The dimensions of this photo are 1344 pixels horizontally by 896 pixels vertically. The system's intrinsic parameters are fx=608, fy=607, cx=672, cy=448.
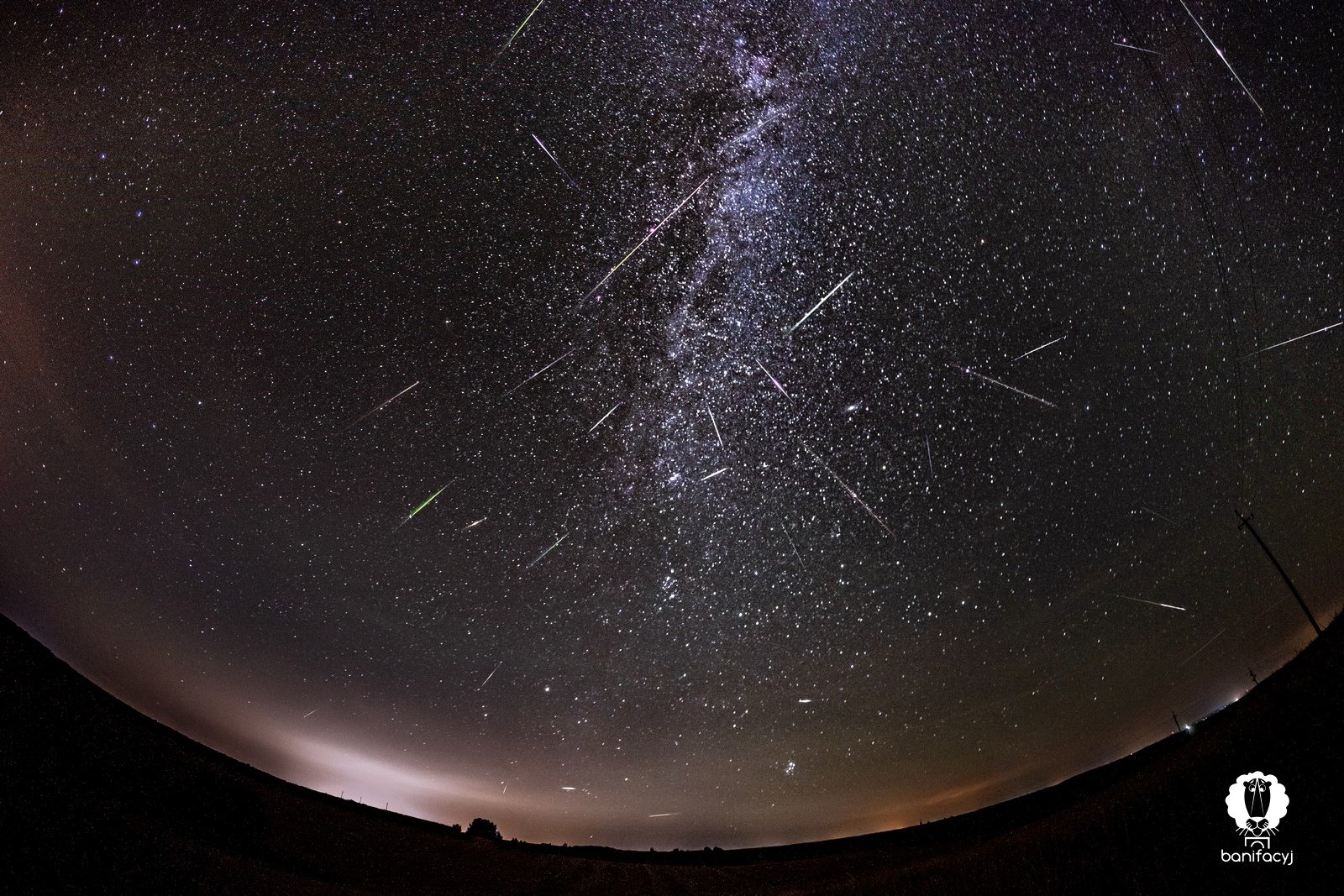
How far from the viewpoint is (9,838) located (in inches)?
319

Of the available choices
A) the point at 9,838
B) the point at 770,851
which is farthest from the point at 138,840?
the point at 770,851

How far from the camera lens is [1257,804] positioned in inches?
249

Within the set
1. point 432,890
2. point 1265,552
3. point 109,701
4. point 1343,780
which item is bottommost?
point 432,890

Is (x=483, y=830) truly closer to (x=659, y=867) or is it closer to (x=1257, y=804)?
(x=659, y=867)

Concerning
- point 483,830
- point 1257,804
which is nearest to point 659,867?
point 483,830

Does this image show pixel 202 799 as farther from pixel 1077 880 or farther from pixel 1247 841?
pixel 1247 841

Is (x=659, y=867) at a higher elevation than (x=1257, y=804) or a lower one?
higher

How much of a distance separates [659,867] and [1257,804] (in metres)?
14.1

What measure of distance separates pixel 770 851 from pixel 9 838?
111 feet

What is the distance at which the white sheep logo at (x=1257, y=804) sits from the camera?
596 centimetres

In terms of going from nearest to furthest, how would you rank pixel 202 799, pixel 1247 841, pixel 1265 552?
pixel 1247 841
pixel 1265 552
pixel 202 799

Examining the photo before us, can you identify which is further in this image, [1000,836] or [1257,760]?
Result: [1000,836]

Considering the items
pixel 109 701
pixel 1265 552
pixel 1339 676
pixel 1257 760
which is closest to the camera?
pixel 1257 760

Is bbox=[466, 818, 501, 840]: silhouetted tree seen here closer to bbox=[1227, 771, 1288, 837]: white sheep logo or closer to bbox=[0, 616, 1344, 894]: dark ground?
bbox=[0, 616, 1344, 894]: dark ground
